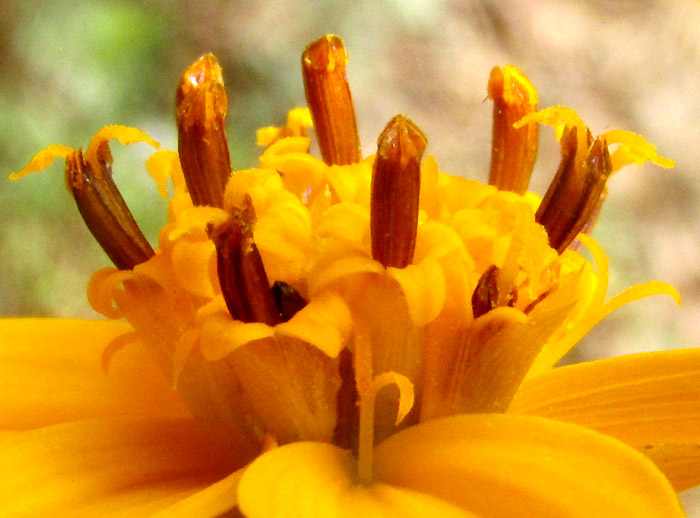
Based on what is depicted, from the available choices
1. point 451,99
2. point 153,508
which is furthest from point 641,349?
point 153,508

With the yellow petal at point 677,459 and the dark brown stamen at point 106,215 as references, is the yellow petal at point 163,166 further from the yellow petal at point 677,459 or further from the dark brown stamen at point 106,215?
the yellow petal at point 677,459

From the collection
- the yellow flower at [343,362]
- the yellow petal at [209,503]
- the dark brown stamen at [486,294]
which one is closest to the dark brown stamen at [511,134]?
the yellow flower at [343,362]

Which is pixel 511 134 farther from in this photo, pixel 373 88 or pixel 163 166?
pixel 373 88

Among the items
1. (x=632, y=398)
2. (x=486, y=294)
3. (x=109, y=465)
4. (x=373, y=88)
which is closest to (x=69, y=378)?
(x=109, y=465)

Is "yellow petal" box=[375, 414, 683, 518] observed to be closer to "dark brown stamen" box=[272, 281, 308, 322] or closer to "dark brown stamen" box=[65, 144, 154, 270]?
"dark brown stamen" box=[272, 281, 308, 322]

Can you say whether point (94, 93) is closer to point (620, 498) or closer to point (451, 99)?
point (451, 99)
